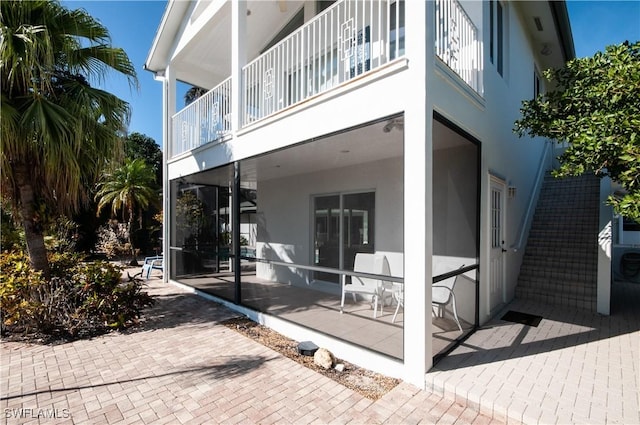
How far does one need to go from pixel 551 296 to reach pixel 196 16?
1079 centimetres

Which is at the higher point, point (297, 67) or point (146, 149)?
point (146, 149)

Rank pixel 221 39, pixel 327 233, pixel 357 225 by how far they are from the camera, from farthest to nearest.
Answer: pixel 221 39, pixel 327 233, pixel 357 225

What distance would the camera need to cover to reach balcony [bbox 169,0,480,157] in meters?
4.06

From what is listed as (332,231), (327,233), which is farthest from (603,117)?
(327,233)

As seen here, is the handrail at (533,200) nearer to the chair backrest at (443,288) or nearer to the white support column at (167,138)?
the chair backrest at (443,288)

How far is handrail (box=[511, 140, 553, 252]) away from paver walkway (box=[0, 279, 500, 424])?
202 inches

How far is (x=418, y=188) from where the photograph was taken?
3.27m

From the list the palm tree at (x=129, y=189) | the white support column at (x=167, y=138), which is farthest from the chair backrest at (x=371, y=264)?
the palm tree at (x=129, y=189)

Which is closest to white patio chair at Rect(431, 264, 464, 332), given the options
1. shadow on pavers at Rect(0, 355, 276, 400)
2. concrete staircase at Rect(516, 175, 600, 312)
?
shadow on pavers at Rect(0, 355, 276, 400)

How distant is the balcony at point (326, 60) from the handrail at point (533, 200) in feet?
14.0

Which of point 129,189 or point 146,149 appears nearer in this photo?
point 129,189

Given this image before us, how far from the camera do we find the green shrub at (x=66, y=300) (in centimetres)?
473

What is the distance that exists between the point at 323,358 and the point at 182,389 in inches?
65.7

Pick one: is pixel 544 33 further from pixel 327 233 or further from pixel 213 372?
pixel 213 372
